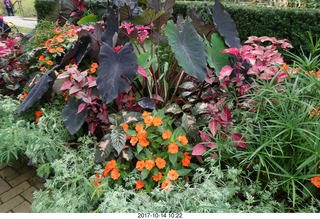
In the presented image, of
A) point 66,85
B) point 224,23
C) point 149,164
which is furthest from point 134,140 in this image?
point 224,23

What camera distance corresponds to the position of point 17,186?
214cm

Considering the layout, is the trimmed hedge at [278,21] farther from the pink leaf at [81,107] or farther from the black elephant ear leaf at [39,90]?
the pink leaf at [81,107]

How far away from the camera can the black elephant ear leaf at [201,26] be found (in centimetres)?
229

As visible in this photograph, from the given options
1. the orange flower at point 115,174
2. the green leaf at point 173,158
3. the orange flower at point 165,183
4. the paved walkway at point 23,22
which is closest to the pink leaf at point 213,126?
the green leaf at point 173,158

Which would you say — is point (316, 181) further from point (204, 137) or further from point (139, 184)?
point (139, 184)

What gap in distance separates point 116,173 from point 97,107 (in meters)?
0.61

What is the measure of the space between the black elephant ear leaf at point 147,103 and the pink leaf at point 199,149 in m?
0.41

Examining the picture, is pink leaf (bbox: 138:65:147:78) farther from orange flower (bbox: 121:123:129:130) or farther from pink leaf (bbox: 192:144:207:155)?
pink leaf (bbox: 192:144:207:155)

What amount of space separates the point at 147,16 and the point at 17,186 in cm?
151

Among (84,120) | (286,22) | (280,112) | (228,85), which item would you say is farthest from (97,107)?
(286,22)

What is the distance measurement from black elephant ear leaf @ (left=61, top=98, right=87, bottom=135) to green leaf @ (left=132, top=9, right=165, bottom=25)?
0.69 meters

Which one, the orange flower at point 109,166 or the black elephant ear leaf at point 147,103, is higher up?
the black elephant ear leaf at point 147,103

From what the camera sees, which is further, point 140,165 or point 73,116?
point 73,116

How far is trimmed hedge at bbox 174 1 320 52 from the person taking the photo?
4.05m
